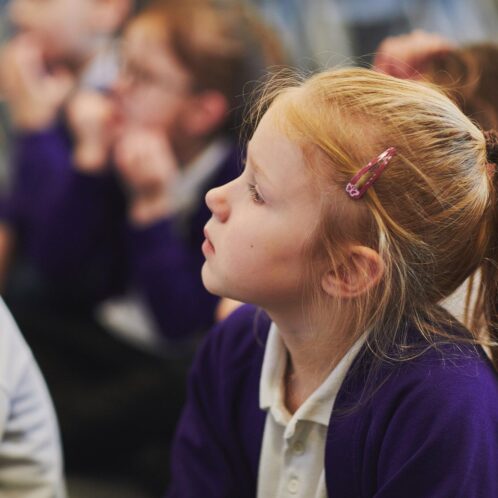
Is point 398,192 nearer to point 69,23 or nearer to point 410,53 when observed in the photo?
point 410,53

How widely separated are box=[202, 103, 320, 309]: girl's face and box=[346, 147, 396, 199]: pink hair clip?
0.03 metres

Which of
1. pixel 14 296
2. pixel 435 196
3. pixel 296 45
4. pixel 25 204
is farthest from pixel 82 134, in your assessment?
pixel 435 196

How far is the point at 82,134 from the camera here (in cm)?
158

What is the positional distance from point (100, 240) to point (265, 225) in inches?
32.8

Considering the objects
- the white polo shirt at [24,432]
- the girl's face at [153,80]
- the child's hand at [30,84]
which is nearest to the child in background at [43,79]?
the child's hand at [30,84]

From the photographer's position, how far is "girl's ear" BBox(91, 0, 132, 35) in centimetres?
188

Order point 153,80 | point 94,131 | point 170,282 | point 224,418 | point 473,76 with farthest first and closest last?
point 94,131 < point 153,80 < point 170,282 < point 473,76 < point 224,418

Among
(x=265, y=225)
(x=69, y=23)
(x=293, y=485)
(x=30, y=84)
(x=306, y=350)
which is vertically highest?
(x=69, y=23)

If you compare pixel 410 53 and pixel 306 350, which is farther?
pixel 410 53

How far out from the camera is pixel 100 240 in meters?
1.48

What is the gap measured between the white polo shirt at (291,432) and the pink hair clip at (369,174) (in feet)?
0.43

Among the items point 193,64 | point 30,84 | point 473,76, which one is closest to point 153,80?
point 193,64

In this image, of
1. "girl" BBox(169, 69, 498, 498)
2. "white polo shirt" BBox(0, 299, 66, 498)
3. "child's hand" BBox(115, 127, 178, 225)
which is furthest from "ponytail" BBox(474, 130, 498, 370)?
"child's hand" BBox(115, 127, 178, 225)

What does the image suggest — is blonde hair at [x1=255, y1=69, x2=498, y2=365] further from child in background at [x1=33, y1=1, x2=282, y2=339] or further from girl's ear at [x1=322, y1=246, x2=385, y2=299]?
child in background at [x1=33, y1=1, x2=282, y2=339]
